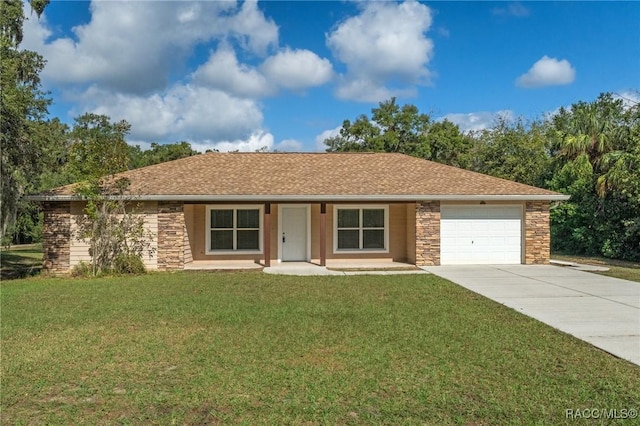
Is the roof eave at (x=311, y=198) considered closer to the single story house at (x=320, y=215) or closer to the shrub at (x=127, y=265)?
the single story house at (x=320, y=215)

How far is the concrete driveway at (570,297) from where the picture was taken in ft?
22.4

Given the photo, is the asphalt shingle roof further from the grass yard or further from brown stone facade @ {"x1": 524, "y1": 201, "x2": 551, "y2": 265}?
the grass yard

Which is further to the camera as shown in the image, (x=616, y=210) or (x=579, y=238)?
(x=579, y=238)

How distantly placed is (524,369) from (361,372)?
1.89m

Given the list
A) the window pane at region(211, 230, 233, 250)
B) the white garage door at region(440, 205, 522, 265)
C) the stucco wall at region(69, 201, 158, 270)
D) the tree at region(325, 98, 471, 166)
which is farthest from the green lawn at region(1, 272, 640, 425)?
the tree at region(325, 98, 471, 166)

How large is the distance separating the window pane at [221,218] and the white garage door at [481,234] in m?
7.33

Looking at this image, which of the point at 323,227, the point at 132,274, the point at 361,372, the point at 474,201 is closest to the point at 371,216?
the point at 323,227

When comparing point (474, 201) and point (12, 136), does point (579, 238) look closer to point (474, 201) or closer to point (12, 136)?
point (474, 201)

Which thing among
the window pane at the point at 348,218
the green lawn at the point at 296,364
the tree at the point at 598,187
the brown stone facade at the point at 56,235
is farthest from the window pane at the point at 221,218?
the tree at the point at 598,187

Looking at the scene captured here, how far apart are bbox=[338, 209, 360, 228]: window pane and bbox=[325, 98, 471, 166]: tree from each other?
1867 cm

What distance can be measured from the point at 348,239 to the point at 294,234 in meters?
1.99

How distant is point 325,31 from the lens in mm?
15703

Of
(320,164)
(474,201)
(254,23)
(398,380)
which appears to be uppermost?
(254,23)

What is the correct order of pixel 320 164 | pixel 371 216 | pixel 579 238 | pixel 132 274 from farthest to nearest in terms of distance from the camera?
pixel 579 238 < pixel 320 164 < pixel 371 216 < pixel 132 274
